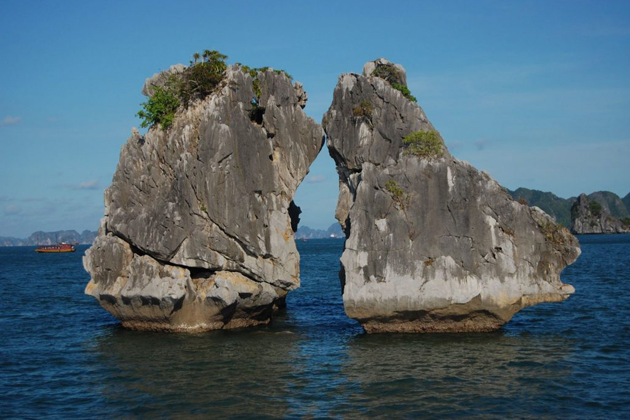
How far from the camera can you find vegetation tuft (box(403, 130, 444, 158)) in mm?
30562

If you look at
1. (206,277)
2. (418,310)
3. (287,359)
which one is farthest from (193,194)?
(418,310)

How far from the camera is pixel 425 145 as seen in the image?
30766 millimetres

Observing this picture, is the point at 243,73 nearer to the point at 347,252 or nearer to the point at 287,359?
the point at 347,252

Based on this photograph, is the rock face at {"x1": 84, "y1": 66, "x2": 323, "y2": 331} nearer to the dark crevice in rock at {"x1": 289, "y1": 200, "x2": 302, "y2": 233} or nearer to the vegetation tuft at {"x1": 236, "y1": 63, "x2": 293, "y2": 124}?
the vegetation tuft at {"x1": 236, "y1": 63, "x2": 293, "y2": 124}

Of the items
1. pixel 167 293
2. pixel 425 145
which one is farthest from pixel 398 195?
pixel 167 293

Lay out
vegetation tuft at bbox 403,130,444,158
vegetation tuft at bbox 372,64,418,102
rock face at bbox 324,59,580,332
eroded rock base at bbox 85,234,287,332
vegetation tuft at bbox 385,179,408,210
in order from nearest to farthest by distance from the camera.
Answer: rock face at bbox 324,59,580,332, vegetation tuft at bbox 385,179,408,210, vegetation tuft at bbox 403,130,444,158, eroded rock base at bbox 85,234,287,332, vegetation tuft at bbox 372,64,418,102

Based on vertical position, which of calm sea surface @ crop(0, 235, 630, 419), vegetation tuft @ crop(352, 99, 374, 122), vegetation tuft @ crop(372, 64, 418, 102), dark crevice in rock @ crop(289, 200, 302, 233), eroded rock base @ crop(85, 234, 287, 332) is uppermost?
vegetation tuft @ crop(372, 64, 418, 102)

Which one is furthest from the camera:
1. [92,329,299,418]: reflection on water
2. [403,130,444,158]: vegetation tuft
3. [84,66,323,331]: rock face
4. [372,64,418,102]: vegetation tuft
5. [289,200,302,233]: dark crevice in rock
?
[289,200,302,233]: dark crevice in rock

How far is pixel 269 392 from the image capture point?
22.7 m

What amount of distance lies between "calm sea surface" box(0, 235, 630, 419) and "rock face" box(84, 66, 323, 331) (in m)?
1.64

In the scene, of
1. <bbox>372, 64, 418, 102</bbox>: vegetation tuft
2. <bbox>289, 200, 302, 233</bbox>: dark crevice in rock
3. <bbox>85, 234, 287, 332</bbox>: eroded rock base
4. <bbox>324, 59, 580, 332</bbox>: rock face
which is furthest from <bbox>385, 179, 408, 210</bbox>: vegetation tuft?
<bbox>289, 200, 302, 233</bbox>: dark crevice in rock

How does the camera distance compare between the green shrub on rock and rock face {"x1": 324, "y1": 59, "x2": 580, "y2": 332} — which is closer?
rock face {"x1": 324, "y1": 59, "x2": 580, "y2": 332}

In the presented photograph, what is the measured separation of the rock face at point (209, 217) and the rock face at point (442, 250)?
4820mm

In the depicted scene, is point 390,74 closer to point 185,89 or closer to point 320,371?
point 185,89
